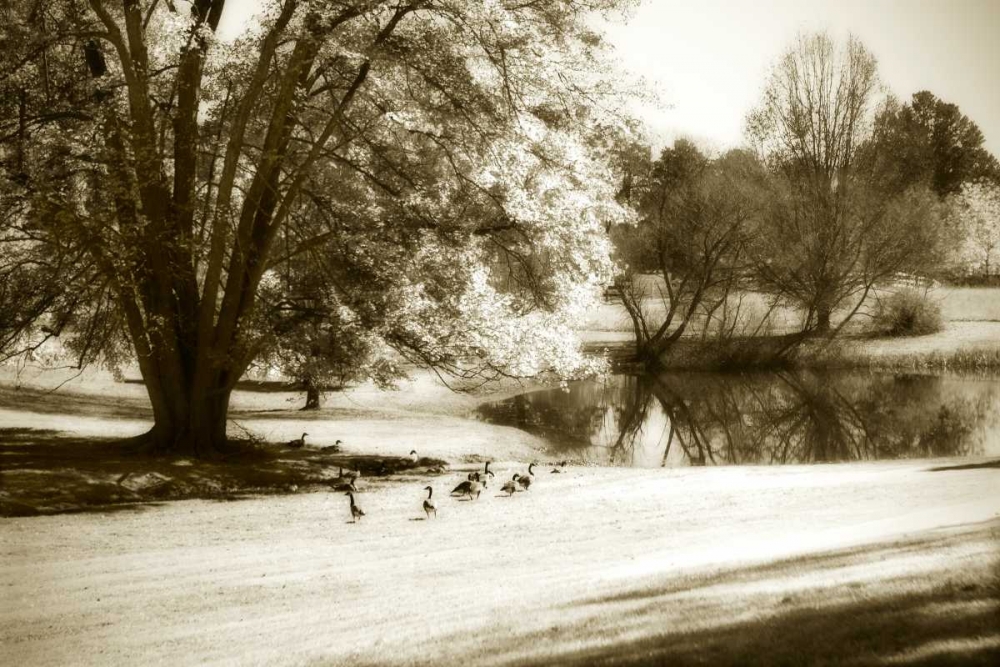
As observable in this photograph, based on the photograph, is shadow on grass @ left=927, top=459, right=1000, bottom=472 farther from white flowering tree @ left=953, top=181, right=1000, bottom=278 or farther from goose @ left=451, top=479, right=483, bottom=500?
white flowering tree @ left=953, top=181, right=1000, bottom=278

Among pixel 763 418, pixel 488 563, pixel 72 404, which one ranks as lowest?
pixel 488 563

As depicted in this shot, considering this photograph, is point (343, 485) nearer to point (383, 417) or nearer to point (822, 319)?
point (383, 417)

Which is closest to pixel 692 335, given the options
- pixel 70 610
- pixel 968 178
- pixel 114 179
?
pixel 968 178

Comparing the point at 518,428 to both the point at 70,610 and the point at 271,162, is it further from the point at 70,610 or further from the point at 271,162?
the point at 70,610

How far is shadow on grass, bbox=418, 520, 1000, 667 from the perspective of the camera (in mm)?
5531

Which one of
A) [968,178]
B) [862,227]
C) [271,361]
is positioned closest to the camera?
[271,361]

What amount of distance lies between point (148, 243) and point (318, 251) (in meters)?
3.35

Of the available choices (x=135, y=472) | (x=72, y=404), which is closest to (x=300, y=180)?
(x=135, y=472)

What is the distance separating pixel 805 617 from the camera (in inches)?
251

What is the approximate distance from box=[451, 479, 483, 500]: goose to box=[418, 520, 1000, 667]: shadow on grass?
8.24m

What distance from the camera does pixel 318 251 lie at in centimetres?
1909

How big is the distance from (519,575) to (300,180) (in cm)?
1104

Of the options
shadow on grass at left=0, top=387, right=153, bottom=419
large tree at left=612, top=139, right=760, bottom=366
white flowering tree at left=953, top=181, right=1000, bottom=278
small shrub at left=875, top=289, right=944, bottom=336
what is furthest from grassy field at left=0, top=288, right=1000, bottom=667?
white flowering tree at left=953, top=181, right=1000, bottom=278

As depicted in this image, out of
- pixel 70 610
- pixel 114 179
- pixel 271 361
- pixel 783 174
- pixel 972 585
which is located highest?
pixel 783 174
